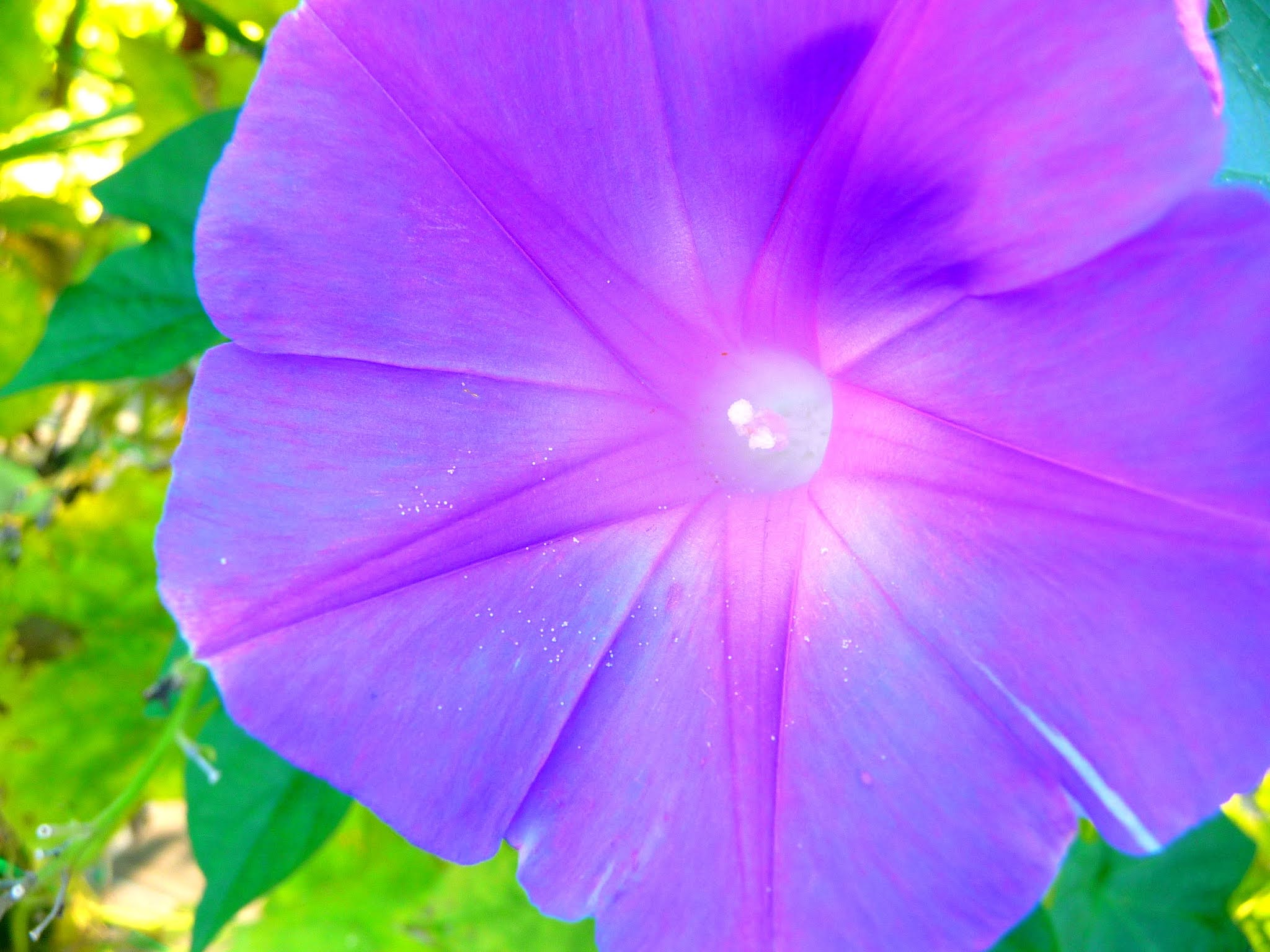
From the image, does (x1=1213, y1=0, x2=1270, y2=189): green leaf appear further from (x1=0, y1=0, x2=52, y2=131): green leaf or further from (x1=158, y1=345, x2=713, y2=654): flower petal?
(x1=0, y1=0, x2=52, y2=131): green leaf

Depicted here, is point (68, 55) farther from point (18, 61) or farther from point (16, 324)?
point (16, 324)

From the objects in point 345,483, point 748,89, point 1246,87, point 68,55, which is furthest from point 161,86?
point 1246,87

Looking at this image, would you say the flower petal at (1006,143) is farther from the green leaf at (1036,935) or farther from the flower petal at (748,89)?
the green leaf at (1036,935)

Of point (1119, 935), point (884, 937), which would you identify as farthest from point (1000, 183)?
point (1119, 935)

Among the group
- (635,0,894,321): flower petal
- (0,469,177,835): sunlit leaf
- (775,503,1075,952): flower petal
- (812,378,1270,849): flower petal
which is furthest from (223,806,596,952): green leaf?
(635,0,894,321): flower petal

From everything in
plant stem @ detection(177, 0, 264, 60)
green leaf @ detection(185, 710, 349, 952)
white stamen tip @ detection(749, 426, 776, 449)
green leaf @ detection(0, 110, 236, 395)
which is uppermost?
plant stem @ detection(177, 0, 264, 60)

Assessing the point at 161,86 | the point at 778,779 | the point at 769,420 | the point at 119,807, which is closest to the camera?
the point at 778,779

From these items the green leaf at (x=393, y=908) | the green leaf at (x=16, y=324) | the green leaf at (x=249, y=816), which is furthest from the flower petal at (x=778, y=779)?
the green leaf at (x=16, y=324)
